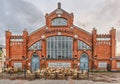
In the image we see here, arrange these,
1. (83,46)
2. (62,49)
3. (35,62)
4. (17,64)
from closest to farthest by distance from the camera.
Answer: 1. (83,46)
2. (62,49)
3. (35,62)
4. (17,64)

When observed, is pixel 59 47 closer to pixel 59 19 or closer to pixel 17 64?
pixel 59 19

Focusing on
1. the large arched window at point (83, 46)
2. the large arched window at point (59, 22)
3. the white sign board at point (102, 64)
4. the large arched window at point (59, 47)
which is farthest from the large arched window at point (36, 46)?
the white sign board at point (102, 64)

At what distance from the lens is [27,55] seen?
3591 centimetres

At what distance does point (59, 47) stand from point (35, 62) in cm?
555

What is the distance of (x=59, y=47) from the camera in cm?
3572

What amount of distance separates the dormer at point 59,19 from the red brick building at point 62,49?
44cm

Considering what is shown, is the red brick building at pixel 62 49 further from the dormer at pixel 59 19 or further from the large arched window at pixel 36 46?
the dormer at pixel 59 19

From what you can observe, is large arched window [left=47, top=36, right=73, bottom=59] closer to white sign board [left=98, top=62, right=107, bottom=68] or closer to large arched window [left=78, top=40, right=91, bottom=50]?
large arched window [left=78, top=40, right=91, bottom=50]

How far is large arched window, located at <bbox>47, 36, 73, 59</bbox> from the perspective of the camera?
35.6 meters

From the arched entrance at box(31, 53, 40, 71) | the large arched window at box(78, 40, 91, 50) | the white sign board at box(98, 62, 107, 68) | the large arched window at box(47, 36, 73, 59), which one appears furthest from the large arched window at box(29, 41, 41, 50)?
the white sign board at box(98, 62, 107, 68)

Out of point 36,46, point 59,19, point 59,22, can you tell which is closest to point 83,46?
point 59,22

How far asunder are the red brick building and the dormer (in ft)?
1.43

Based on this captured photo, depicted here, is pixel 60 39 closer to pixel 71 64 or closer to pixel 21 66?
pixel 71 64

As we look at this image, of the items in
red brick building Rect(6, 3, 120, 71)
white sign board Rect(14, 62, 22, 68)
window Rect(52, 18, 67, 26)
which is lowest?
white sign board Rect(14, 62, 22, 68)
